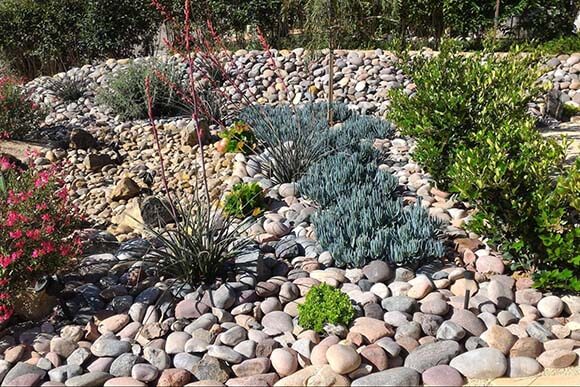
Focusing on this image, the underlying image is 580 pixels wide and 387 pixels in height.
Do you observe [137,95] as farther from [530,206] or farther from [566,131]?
[530,206]

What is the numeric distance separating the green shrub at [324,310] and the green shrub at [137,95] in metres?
4.99

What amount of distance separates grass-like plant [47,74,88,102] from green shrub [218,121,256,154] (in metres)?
3.67

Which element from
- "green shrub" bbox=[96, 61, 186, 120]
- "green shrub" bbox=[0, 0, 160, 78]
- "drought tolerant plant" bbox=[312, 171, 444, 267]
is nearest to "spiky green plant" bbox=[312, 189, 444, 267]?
"drought tolerant plant" bbox=[312, 171, 444, 267]

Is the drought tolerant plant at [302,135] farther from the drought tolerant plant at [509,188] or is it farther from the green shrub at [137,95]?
the drought tolerant plant at [509,188]

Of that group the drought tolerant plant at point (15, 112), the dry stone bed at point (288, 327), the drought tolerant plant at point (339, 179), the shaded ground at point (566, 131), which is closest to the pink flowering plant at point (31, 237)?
the dry stone bed at point (288, 327)

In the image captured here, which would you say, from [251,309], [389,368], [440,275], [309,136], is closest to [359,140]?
[309,136]

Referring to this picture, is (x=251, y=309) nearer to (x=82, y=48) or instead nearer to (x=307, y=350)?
(x=307, y=350)

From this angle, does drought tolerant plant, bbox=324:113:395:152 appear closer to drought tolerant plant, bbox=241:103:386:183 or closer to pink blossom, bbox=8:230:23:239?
drought tolerant plant, bbox=241:103:386:183

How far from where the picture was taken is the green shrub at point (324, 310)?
2943 millimetres

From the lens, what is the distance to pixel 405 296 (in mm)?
3209

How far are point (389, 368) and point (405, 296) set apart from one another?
55cm

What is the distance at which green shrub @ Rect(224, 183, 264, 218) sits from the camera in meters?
4.26

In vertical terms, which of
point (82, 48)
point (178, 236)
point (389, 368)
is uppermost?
point (82, 48)

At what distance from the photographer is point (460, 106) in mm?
4461
